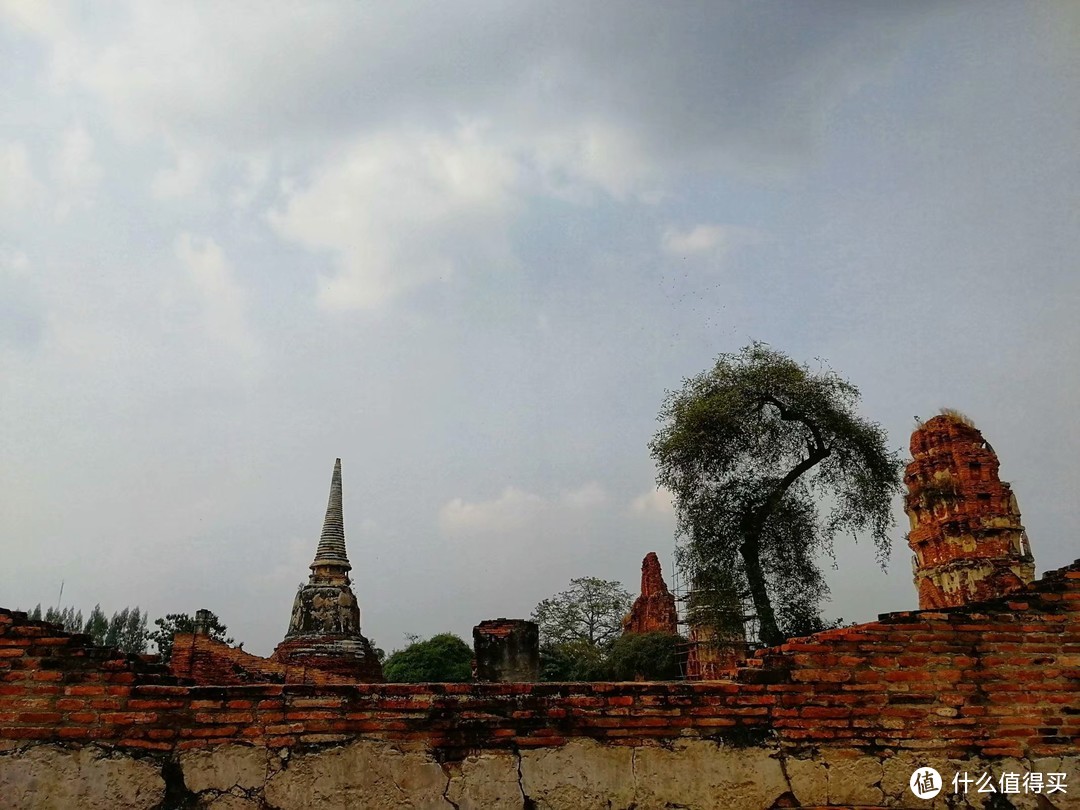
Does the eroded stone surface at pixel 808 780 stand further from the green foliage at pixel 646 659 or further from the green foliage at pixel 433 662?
the green foliage at pixel 433 662

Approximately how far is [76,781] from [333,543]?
1793cm

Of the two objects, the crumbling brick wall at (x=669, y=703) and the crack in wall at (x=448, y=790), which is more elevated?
the crumbling brick wall at (x=669, y=703)

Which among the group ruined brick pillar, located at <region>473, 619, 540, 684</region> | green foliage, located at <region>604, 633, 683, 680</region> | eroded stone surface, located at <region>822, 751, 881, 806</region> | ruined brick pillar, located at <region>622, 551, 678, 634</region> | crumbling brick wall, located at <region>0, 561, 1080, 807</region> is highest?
ruined brick pillar, located at <region>622, 551, 678, 634</region>

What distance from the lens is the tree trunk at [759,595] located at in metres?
16.1

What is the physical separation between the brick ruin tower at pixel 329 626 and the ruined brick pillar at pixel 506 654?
486 inches

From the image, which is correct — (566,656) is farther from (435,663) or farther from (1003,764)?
(1003,764)

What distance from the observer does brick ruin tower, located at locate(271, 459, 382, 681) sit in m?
20.0

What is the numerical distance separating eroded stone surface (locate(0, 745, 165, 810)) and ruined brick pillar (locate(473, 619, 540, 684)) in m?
3.76

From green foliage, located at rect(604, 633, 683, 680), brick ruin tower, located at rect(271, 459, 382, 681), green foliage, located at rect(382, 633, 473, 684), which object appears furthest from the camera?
green foliage, located at rect(382, 633, 473, 684)

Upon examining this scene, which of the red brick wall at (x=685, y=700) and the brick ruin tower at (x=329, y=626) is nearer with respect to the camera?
the red brick wall at (x=685, y=700)

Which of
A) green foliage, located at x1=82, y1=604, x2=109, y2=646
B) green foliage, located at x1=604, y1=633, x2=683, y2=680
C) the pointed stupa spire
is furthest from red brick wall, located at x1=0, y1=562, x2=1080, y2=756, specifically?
green foliage, located at x1=82, y1=604, x2=109, y2=646

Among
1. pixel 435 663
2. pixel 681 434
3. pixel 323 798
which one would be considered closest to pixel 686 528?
pixel 681 434

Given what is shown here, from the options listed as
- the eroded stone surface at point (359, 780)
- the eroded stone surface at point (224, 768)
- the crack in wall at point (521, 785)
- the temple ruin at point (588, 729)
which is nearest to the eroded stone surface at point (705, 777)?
the temple ruin at point (588, 729)

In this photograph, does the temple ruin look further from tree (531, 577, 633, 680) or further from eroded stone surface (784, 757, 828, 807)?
tree (531, 577, 633, 680)
